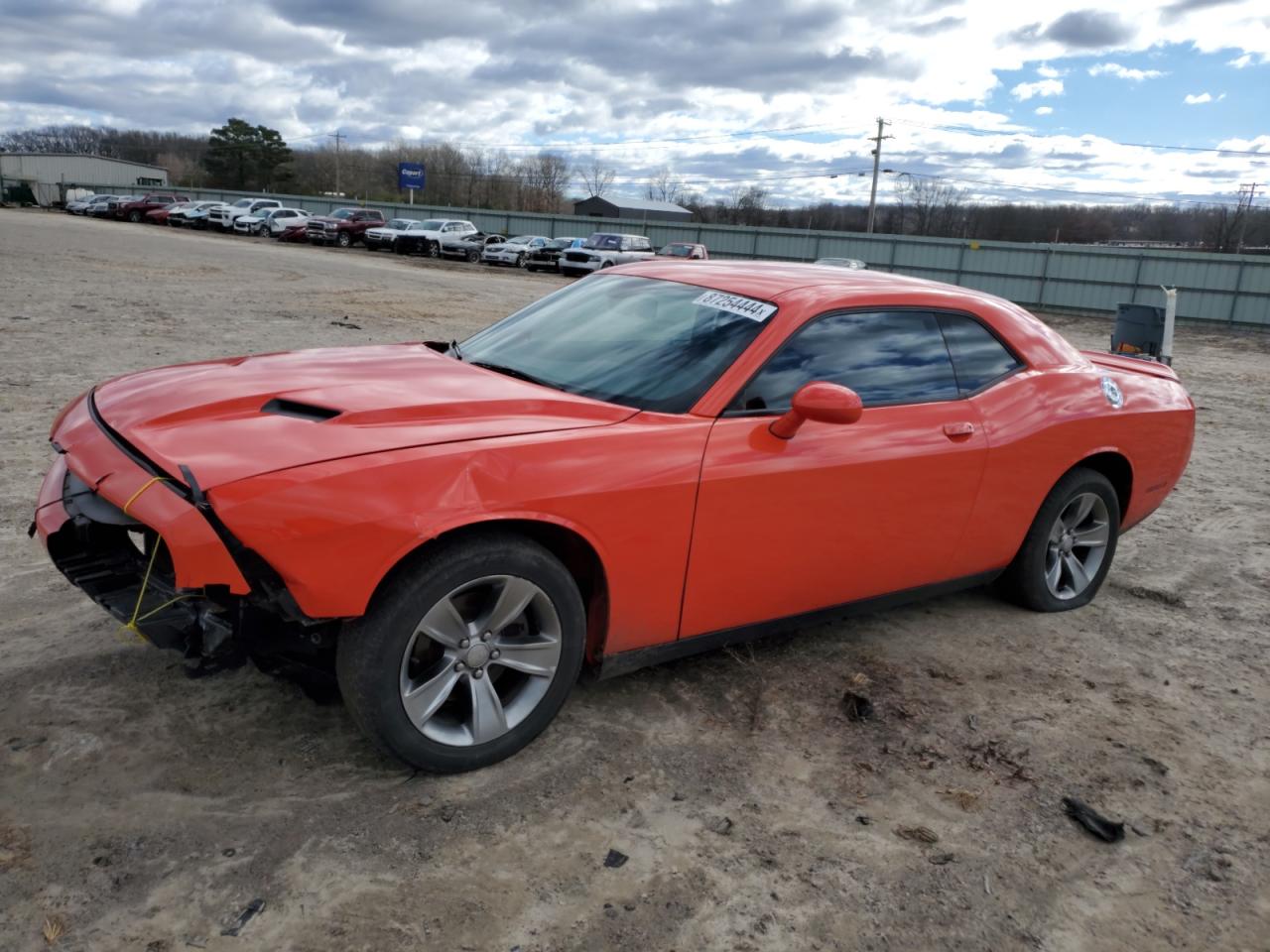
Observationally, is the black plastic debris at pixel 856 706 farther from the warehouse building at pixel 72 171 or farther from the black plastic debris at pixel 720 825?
the warehouse building at pixel 72 171

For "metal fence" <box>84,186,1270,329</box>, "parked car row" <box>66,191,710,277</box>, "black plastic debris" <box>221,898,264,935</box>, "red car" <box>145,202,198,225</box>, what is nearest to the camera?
"black plastic debris" <box>221,898,264,935</box>

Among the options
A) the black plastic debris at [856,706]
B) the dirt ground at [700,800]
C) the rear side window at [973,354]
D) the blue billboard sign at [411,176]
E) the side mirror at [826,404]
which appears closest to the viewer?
the dirt ground at [700,800]

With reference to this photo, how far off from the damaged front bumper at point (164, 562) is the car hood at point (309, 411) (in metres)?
0.09

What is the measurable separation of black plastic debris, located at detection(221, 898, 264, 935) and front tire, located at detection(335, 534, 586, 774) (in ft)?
1.74

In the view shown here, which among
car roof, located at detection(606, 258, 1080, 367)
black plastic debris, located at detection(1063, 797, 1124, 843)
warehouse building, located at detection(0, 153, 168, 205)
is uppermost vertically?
warehouse building, located at detection(0, 153, 168, 205)

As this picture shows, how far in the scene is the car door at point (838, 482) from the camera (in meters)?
3.30

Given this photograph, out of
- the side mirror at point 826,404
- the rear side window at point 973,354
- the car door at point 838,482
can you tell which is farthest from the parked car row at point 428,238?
the side mirror at point 826,404

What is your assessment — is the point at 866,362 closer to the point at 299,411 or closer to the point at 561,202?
the point at 299,411

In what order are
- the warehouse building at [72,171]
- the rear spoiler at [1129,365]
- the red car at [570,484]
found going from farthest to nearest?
the warehouse building at [72,171]
the rear spoiler at [1129,365]
the red car at [570,484]

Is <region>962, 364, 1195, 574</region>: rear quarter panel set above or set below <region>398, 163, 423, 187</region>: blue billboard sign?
below

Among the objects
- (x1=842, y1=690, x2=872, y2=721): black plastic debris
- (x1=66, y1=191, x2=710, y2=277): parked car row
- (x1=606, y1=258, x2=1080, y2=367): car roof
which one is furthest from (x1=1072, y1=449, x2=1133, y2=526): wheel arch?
(x1=66, y1=191, x2=710, y2=277): parked car row

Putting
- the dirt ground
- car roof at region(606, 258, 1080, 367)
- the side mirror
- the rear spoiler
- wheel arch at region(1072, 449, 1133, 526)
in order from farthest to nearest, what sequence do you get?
the rear spoiler, wheel arch at region(1072, 449, 1133, 526), car roof at region(606, 258, 1080, 367), the side mirror, the dirt ground

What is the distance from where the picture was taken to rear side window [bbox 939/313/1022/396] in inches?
161

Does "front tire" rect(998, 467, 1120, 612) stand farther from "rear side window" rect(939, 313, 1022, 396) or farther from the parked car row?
the parked car row
